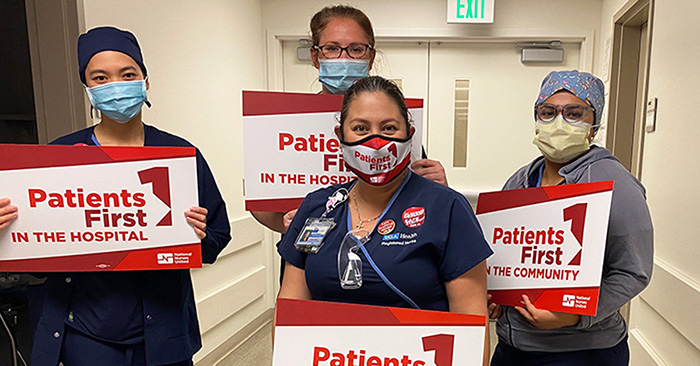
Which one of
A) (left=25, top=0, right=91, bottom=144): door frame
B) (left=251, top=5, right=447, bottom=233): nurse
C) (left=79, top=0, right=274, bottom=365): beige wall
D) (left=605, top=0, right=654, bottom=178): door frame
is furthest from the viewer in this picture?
(left=605, top=0, right=654, bottom=178): door frame

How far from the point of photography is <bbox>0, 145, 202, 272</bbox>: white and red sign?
116 cm

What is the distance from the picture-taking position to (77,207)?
118 centimetres

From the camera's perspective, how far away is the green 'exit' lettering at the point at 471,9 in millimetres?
3172

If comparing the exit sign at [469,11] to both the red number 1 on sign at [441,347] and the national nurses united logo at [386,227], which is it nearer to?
the national nurses united logo at [386,227]

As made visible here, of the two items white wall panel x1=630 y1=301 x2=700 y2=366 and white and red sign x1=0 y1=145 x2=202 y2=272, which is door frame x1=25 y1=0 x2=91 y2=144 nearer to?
white and red sign x1=0 y1=145 x2=202 y2=272

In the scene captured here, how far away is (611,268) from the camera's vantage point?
1.16m

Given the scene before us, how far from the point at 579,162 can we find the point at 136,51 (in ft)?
4.59

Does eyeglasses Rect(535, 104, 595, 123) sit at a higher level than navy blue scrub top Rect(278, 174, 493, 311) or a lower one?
higher

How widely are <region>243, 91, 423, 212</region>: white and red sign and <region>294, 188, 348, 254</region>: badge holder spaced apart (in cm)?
19

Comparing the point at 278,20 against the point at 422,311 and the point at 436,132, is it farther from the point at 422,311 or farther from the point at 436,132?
the point at 422,311

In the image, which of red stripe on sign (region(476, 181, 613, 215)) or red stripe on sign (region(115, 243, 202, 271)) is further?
red stripe on sign (region(115, 243, 202, 271))

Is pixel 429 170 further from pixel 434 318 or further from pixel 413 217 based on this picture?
pixel 434 318

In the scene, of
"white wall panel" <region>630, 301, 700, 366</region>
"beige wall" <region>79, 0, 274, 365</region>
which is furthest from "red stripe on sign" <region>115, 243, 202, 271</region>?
"white wall panel" <region>630, 301, 700, 366</region>

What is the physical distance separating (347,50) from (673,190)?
66.7 inches
